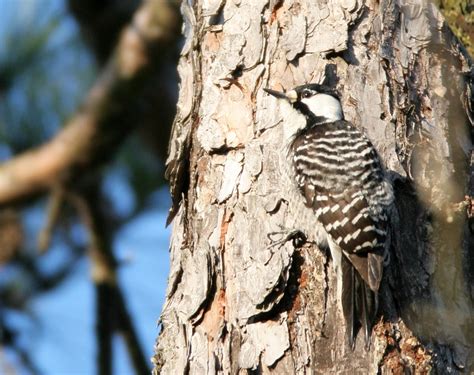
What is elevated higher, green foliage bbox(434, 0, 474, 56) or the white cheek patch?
green foliage bbox(434, 0, 474, 56)

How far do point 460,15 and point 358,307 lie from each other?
1.85 m

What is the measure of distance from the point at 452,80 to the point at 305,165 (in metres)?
0.73

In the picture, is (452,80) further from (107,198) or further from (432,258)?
(107,198)

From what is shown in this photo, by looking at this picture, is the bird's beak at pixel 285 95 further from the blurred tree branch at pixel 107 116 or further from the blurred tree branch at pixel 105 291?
the blurred tree branch at pixel 105 291

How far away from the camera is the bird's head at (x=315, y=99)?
350cm

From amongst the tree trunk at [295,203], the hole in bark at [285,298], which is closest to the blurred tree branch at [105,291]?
the tree trunk at [295,203]

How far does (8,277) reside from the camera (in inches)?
230

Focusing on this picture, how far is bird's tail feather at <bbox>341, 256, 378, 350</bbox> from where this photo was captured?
3139 mm

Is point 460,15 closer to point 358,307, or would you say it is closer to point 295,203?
point 295,203

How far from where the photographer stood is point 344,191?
3.41 metres

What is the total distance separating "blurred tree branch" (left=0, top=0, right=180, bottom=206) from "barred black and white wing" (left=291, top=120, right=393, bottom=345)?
1452 millimetres

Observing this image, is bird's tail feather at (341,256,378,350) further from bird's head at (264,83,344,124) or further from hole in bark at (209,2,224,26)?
hole in bark at (209,2,224,26)

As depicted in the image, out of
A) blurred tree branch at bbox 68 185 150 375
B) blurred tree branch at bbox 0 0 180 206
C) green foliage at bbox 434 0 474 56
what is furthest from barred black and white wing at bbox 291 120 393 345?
blurred tree branch at bbox 68 185 150 375

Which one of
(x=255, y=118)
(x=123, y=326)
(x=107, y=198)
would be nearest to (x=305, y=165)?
(x=255, y=118)
